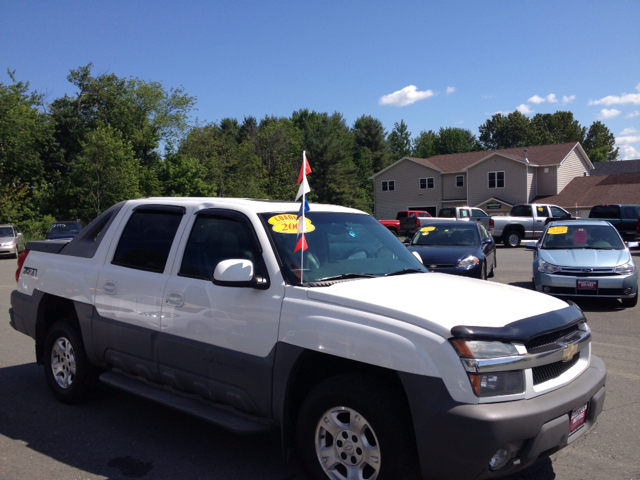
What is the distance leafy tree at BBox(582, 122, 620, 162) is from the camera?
337 ft

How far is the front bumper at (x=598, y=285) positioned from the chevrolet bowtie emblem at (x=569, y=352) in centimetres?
677

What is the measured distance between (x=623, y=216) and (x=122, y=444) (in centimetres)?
2706

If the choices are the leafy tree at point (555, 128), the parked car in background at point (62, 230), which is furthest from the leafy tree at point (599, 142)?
the parked car in background at point (62, 230)

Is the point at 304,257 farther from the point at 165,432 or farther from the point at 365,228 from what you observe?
the point at 165,432

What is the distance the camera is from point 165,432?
4.52 m

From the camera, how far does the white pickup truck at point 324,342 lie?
284 centimetres

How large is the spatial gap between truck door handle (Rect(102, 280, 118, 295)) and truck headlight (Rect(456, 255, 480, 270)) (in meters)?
7.60

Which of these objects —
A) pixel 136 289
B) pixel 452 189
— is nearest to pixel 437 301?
pixel 136 289

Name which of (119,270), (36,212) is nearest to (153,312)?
(119,270)

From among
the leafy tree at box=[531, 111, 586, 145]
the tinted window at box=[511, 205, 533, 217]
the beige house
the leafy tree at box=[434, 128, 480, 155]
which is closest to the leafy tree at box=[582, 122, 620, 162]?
the leafy tree at box=[531, 111, 586, 145]

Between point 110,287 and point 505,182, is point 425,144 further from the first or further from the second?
point 110,287

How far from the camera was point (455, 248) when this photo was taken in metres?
11.6

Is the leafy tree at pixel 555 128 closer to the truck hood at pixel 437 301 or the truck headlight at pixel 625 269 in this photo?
the truck headlight at pixel 625 269

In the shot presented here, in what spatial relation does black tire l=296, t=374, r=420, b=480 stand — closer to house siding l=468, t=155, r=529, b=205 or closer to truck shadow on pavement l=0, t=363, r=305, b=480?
truck shadow on pavement l=0, t=363, r=305, b=480
